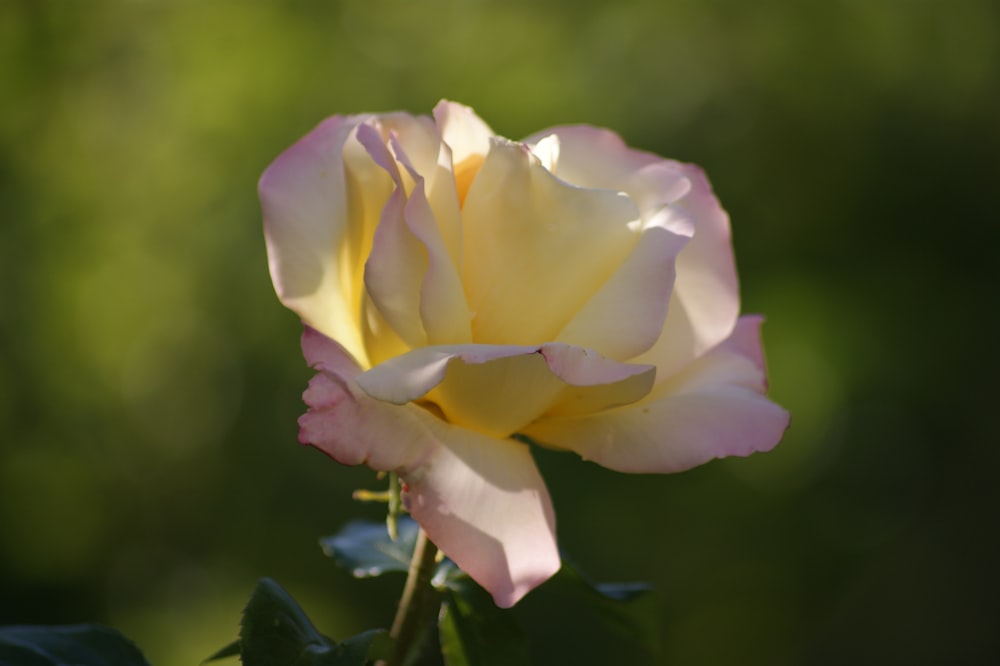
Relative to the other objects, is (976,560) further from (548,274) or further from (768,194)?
(548,274)

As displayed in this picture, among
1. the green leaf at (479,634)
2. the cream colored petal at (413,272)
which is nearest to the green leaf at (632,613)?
the green leaf at (479,634)

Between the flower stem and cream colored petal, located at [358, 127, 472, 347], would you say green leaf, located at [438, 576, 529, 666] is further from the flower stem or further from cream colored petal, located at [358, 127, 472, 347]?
cream colored petal, located at [358, 127, 472, 347]

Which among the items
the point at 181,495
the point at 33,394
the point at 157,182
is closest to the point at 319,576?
the point at 181,495

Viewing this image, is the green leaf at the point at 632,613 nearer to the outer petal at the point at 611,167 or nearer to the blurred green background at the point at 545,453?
the outer petal at the point at 611,167

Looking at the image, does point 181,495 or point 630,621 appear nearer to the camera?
point 630,621

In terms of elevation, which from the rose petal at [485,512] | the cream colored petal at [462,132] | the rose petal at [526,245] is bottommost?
the rose petal at [485,512]

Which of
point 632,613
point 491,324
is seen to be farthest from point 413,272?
point 632,613

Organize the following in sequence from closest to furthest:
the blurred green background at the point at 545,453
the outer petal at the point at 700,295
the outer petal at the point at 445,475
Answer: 1. the outer petal at the point at 445,475
2. the outer petal at the point at 700,295
3. the blurred green background at the point at 545,453
